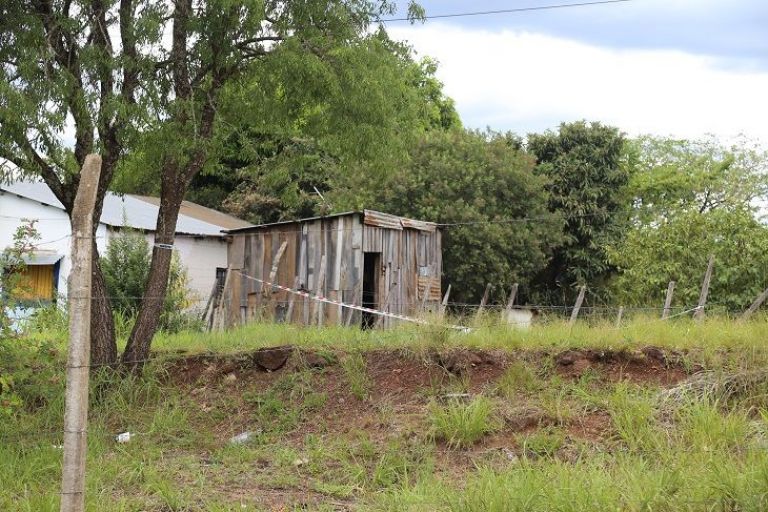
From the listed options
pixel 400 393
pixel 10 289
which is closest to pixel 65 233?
pixel 10 289

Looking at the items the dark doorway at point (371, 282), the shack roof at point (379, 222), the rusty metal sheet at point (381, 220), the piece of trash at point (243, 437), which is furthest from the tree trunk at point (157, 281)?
the dark doorway at point (371, 282)

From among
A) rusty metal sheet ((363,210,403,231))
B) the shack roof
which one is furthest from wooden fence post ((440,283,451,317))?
rusty metal sheet ((363,210,403,231))

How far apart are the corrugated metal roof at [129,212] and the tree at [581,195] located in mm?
12026

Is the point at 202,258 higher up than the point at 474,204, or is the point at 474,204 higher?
the point at 474,204

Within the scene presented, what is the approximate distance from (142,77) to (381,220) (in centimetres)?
889

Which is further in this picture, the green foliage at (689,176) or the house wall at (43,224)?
the green foliage at (689,176)

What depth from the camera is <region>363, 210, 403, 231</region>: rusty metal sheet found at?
17.7 m

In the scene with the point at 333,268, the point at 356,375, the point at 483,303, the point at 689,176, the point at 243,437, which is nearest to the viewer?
the point at 243,437

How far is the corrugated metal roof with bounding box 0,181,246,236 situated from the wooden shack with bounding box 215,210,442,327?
8.93 ft

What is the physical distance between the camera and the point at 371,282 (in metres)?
19.3

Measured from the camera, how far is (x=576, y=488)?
5559mm

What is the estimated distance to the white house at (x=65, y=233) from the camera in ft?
66.3

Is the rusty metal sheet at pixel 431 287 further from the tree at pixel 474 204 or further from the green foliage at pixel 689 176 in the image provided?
the green foliage at pixel 689 176

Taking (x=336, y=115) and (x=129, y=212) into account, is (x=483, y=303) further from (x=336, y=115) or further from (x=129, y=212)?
(x=129, y=212)
